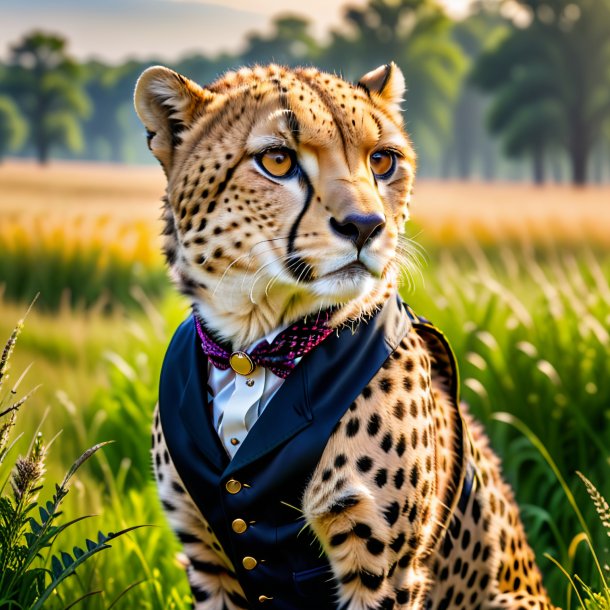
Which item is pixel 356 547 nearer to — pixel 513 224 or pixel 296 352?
pixel 296 352

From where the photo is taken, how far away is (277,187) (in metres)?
1.91

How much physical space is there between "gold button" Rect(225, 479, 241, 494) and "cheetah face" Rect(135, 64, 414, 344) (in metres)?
0.37

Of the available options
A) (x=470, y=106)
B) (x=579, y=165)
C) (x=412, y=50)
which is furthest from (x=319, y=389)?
(x=470, y=106)

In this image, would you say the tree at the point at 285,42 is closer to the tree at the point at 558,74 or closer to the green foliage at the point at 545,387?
the tree at the point at 558,74

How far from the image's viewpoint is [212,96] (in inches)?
81.7

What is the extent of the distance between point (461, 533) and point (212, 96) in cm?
125

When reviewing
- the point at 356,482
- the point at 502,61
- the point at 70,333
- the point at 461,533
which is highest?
the point at 502,61

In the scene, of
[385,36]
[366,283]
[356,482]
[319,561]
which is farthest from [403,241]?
[385,36]

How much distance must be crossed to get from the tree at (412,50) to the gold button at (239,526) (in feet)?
84.9

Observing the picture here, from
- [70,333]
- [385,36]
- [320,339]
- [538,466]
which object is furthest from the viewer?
[385,36]

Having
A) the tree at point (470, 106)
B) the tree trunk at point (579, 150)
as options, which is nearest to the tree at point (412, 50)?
the tree at point (470, 106)

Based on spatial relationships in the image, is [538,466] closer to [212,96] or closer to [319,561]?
[319,561]

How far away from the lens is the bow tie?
201 cm

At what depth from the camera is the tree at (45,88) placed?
22.8 m
